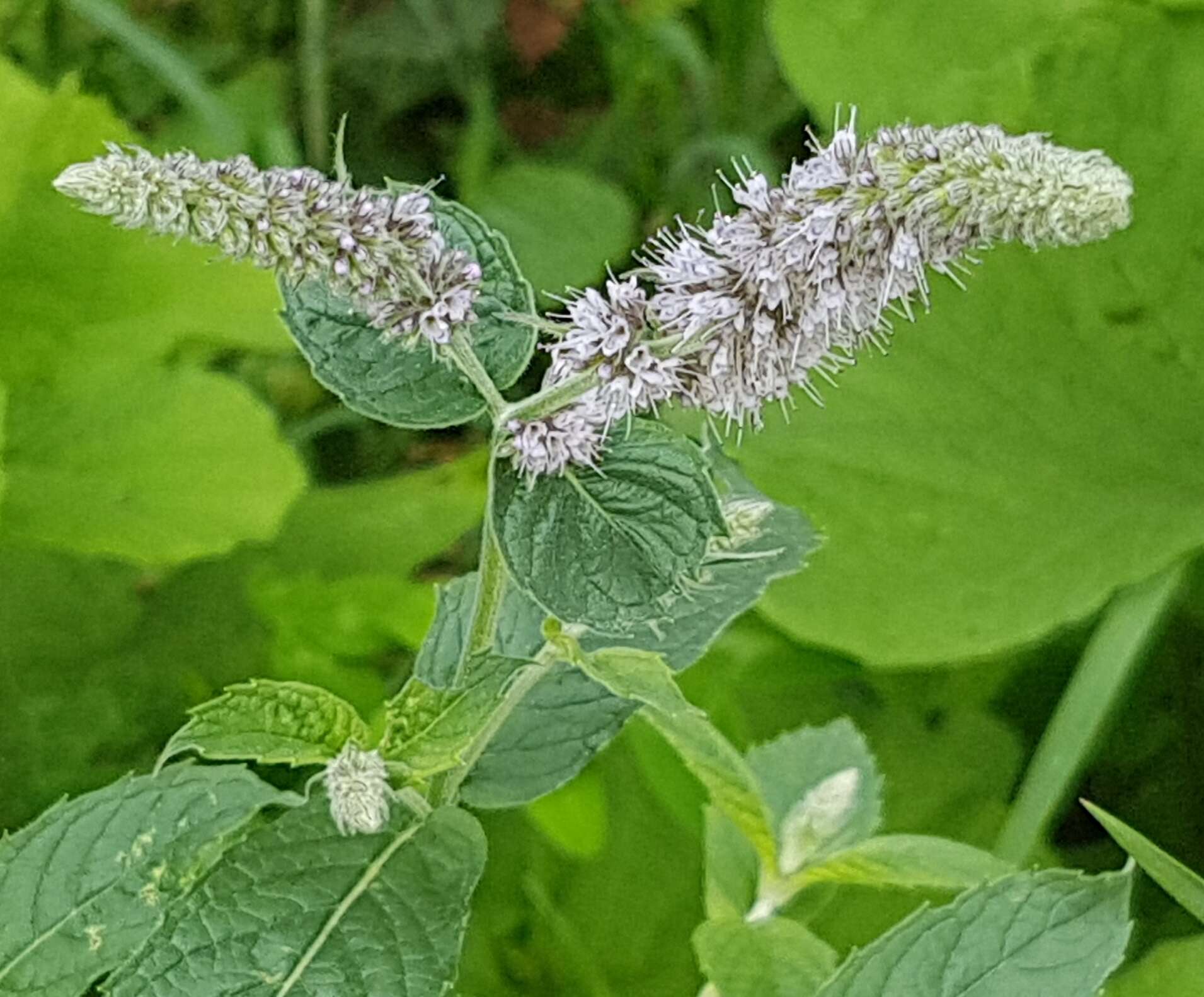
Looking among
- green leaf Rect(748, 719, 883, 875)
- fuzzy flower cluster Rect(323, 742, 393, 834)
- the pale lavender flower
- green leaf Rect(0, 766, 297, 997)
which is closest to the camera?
the pale lavender flower

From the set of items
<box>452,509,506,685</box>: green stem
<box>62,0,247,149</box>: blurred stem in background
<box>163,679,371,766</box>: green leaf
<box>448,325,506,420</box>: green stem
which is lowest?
<box>163,679,371,766</box>: green leaf

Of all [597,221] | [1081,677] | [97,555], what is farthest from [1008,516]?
[97,555]

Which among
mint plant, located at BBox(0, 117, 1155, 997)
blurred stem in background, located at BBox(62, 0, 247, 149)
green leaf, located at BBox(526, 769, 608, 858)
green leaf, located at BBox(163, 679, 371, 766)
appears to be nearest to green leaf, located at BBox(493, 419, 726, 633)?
mint plant, located at BBox(0, 117, 1155, 997)

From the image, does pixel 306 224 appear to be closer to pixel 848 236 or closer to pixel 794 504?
pixel 848 236

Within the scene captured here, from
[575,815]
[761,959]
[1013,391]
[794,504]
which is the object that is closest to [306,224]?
[761,959]

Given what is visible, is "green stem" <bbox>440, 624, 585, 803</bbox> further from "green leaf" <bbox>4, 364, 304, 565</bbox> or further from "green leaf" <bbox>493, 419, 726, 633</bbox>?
"green leaf" <bbox>4, 364, 304, 565</bbox>

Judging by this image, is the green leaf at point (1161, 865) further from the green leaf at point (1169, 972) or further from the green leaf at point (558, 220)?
the green leaf at point (558, 220)
